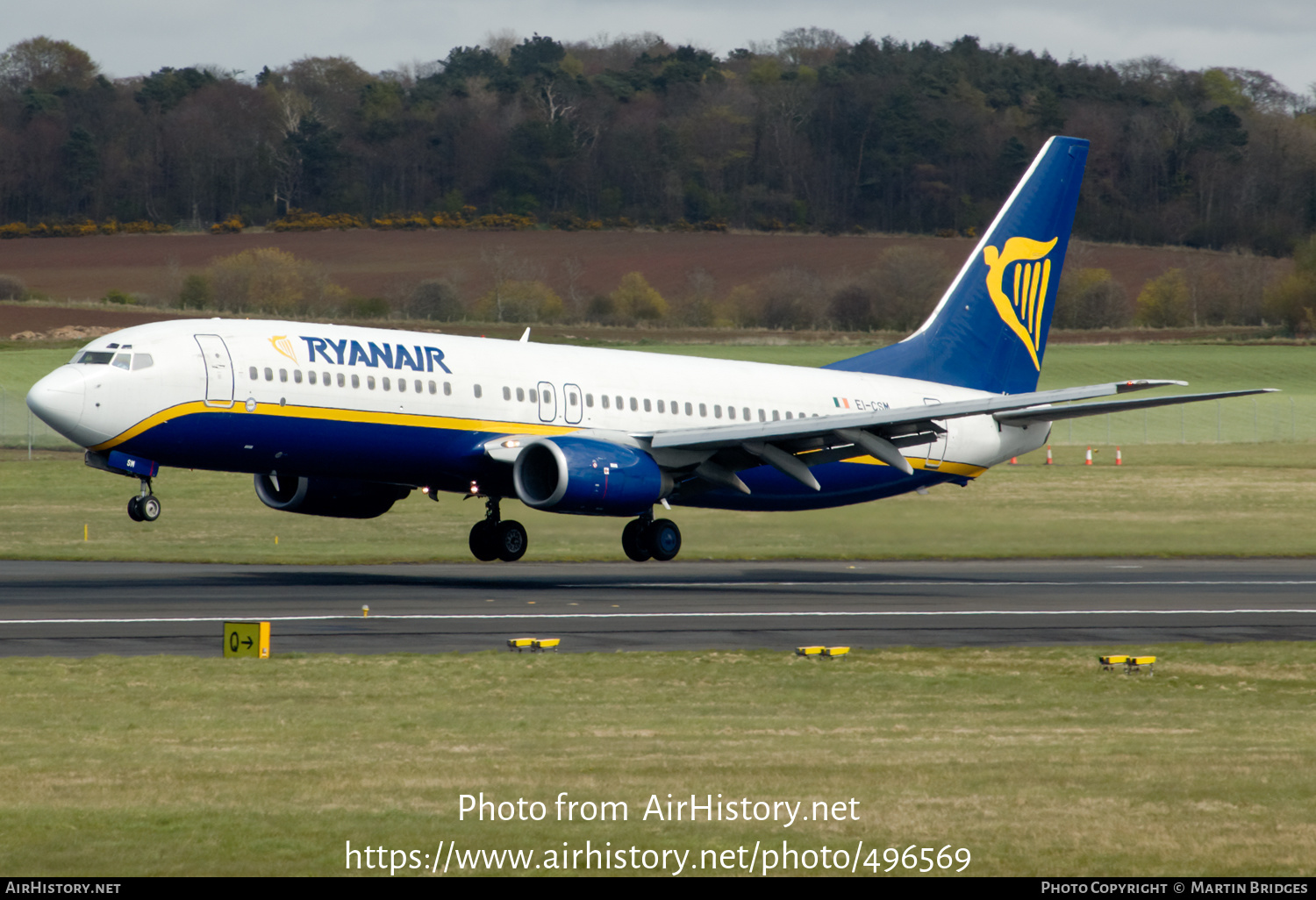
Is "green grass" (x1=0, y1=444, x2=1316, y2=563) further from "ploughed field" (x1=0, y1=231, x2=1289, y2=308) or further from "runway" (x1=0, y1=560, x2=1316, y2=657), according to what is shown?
"ploughed field" (x1=0, y1=231, x2=1289, y2=308)

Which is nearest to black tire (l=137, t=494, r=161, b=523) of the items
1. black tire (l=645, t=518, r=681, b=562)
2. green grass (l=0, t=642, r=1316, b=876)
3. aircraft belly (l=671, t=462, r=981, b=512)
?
green grass (l=0, t=642, r=1316, b=876)

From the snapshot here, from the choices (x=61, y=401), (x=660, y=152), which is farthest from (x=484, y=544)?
(x=660, y=152)

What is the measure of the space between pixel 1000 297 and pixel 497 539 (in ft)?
49.4

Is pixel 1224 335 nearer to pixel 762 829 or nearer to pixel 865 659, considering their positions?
pixel 865 659

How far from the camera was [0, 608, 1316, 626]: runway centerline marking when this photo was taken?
25.2 m

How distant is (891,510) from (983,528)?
250 cm

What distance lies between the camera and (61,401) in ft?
97.2

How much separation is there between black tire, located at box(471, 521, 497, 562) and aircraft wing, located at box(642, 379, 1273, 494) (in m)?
4.55

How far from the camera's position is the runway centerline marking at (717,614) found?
2517 cm

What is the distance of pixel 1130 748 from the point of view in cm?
1495

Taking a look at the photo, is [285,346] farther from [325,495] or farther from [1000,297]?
[1000,297]

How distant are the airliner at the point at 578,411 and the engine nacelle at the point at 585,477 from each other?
0.16 feet
